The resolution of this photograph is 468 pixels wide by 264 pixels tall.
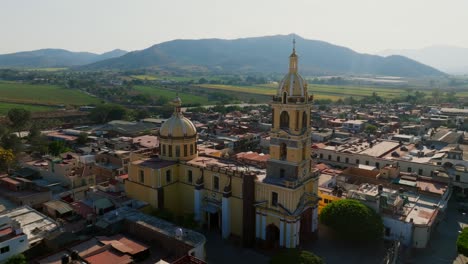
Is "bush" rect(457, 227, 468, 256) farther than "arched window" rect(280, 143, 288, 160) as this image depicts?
No

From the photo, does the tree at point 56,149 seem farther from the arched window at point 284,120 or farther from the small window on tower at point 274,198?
the arched window at point 284,120

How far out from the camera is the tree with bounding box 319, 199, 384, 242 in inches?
1275

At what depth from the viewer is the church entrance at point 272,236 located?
3278 centimetres

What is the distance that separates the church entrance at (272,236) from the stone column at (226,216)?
3.73 metres

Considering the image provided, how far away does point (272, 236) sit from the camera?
3306 cm

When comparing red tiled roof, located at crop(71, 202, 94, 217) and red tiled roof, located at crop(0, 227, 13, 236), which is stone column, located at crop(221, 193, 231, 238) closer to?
red tiled roof, located at crop(71, 202, 94, 217)

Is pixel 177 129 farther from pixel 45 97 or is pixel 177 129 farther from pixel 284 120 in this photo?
pixel 45 97

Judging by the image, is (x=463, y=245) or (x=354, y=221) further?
(x=354, y=221)

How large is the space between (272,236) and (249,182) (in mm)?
5182

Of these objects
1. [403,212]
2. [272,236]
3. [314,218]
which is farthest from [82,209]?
[403,212]

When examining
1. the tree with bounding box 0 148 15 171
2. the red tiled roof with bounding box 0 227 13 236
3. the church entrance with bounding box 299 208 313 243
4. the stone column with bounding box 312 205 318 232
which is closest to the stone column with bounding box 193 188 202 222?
the church entrance with bounding box 299 208 313 243

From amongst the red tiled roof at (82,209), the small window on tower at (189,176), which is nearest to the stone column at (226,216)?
the small window on tower at (189,176)

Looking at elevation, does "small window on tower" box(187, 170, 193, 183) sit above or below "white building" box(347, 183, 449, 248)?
above

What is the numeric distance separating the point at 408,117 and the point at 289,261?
89456 mm
